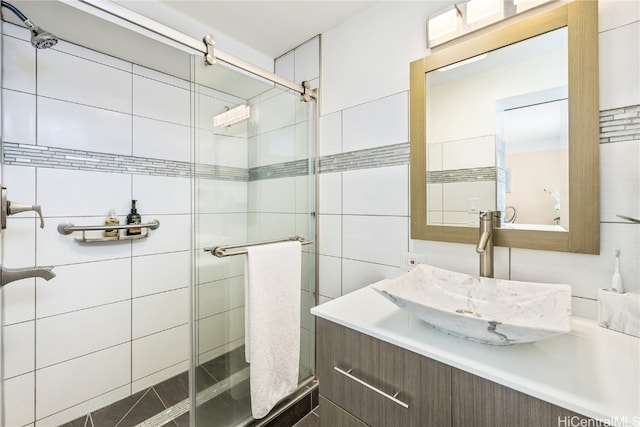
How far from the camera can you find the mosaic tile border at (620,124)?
813 mm

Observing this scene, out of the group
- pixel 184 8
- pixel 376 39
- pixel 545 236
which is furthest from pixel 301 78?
pixel 545 236

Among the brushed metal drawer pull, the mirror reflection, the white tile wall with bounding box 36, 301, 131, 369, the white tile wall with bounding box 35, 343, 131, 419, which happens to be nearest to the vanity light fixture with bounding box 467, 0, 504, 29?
the mirror reflection

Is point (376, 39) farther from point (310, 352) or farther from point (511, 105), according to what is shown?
point (310, 352)

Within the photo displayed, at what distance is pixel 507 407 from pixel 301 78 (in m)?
1.92

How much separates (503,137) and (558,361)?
80 centimetres

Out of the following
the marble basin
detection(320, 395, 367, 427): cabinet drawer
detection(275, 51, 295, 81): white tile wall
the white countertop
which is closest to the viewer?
the white countertop

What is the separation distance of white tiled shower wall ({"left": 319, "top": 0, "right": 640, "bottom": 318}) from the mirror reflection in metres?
0.11

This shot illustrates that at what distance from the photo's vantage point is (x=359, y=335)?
896mm

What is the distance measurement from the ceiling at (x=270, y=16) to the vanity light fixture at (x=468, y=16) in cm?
42

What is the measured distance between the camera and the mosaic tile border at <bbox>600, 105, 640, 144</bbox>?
0.81 metres

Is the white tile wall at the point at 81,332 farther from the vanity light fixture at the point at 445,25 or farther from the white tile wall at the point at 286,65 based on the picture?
the vanity light fixture at the point at 445,25

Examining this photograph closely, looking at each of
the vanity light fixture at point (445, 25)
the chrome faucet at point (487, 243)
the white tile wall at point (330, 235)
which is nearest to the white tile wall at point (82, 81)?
the white tile wall at point (330, 235)

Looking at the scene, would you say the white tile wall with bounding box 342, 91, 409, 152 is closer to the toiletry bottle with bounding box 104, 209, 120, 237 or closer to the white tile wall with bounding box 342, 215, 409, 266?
the white tile wall with bounding box 342, 215, 409, 266

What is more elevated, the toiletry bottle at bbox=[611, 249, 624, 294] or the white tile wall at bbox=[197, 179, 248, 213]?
the white tile wall at bbox=[197, 179, 248, 213]
